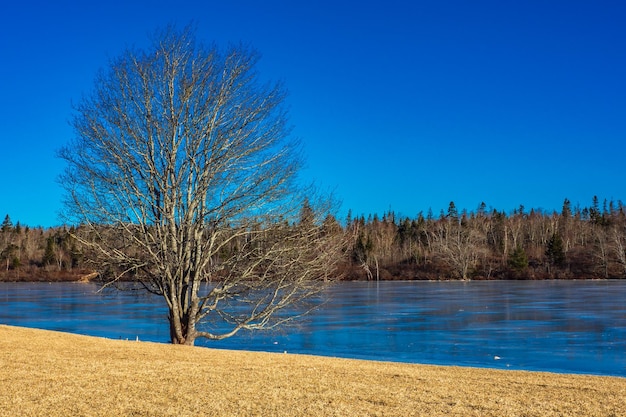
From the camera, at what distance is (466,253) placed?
329ft

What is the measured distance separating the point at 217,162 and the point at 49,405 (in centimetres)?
1138

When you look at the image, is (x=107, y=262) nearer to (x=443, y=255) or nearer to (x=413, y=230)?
(x=443, y=255)

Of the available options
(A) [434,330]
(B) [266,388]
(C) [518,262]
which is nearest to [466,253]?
(C) [518,262]

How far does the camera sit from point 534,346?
21.8 metres

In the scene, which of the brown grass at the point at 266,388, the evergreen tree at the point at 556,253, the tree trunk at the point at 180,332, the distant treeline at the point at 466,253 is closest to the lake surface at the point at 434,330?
the tree trunk at the point at 180,332

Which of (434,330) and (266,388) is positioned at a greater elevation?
(266,388)

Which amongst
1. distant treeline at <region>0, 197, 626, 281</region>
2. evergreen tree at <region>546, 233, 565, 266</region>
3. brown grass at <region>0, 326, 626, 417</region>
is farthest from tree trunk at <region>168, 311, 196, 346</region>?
evergreen tree at <region>546, 233, 565, 266</region>

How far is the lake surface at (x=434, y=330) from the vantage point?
1956cm

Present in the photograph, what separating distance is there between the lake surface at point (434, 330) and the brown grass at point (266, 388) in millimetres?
5166

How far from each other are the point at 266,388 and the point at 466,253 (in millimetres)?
92596

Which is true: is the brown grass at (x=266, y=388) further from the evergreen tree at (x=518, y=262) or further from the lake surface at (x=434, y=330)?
the evergreen tree at (x=518, y=262)

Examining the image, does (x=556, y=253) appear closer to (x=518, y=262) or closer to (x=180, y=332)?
(x=518, y=262)

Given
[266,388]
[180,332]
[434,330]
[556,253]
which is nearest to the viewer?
[266,388]

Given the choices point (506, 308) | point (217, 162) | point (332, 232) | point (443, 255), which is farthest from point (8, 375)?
point (443, 255)
